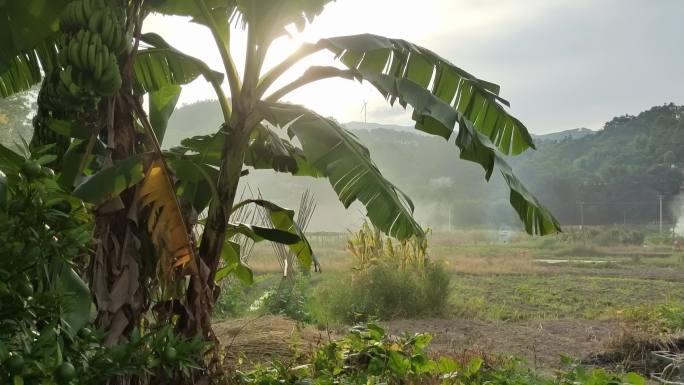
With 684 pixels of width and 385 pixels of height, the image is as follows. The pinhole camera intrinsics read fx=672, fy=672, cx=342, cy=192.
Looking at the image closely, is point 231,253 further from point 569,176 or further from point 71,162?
point 569,176

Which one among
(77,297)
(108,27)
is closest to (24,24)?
(108,27)

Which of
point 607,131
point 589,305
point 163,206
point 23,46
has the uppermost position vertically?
point 607,131

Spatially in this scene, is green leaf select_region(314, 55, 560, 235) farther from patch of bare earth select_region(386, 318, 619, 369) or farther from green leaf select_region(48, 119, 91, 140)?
patch of bare earth select_region(386, 318, 619, 369)

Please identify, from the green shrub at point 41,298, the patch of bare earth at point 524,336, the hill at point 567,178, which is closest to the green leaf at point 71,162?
the green shrub at point 41,298

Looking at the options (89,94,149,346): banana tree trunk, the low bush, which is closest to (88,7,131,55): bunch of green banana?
(89,94,149,346): banana tree trunk

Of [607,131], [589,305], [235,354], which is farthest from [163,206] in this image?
[607,131]

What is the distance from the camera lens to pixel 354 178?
2.84 metres

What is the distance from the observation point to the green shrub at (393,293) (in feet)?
26.0

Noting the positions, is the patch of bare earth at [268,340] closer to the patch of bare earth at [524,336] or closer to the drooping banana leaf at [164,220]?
the patch of bare earth at [524,336]

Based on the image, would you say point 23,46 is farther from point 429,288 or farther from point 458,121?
point 429,288

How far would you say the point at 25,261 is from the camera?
1.45m

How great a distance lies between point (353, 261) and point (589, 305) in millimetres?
3971

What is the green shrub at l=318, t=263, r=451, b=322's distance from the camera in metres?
7.93

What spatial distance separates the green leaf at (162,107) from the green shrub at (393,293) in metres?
4.92
